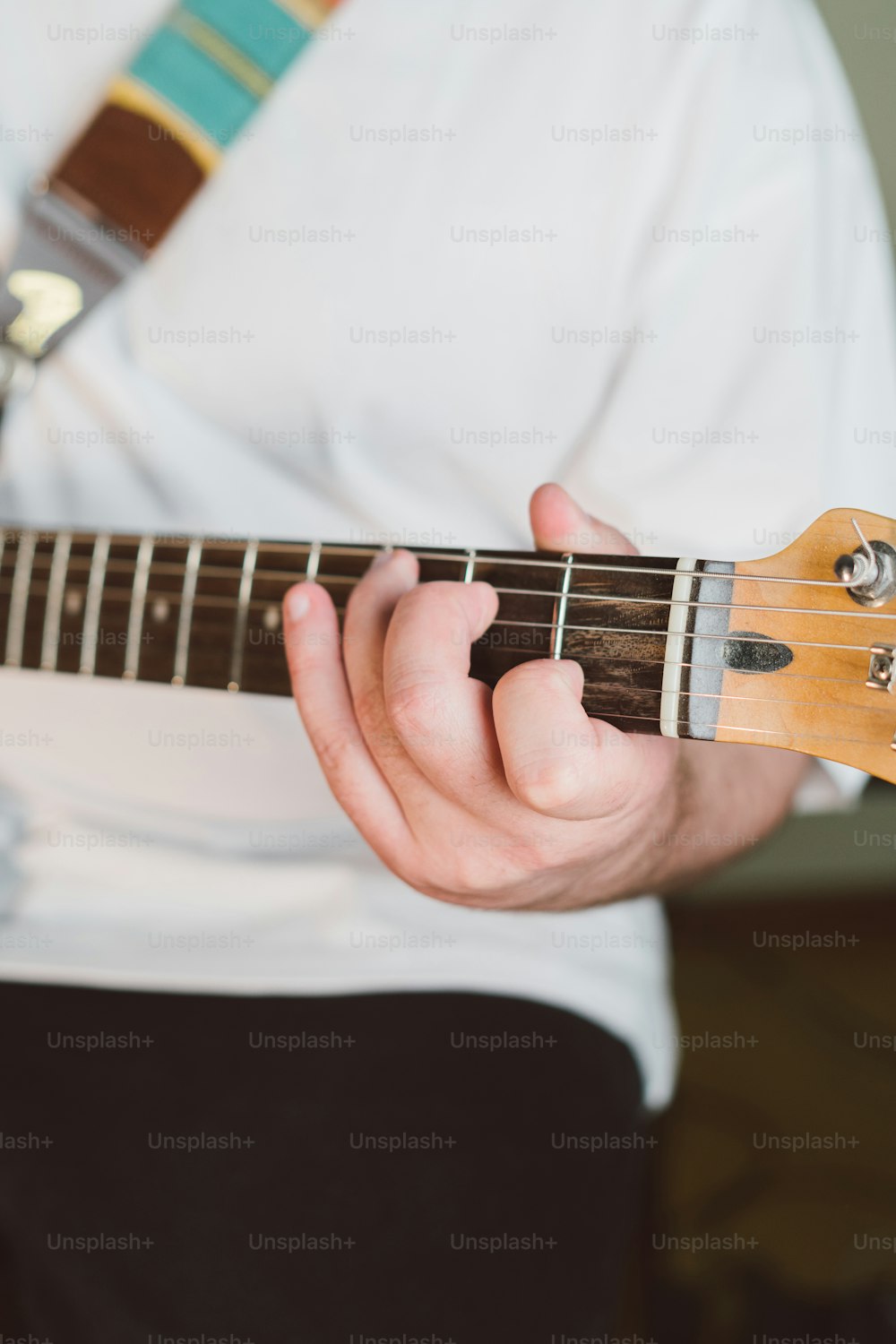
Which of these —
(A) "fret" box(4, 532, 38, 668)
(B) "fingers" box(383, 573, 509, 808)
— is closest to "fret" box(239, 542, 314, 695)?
(B) "fingers" box(383, 573, 509, 808)

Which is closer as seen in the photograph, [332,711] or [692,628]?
[692,628]

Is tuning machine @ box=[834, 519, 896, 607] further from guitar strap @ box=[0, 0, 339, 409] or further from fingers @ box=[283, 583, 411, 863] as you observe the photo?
guitar strap @ box=[0, 0, 339, 409]

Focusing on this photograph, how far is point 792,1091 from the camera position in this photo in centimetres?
153

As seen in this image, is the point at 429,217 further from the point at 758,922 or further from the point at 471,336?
the point at 758,922

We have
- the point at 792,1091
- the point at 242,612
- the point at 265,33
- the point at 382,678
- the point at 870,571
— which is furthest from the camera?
the point at 792,1091

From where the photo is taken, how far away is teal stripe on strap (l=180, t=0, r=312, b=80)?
0.74m

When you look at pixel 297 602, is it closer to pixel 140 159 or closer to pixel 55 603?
pixel 55 603

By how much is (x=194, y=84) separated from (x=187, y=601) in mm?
408

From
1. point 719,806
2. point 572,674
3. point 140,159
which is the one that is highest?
point 140,159

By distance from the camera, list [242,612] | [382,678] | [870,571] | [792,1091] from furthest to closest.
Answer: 1. [792,1091]
2. [242,612]
3. [382,678]
4. [870,571]

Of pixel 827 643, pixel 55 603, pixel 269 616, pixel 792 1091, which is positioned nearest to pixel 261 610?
pixel 269 616

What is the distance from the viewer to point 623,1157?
0.70 meters

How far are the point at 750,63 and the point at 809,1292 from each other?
134 cm

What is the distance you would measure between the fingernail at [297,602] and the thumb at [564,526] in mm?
127
